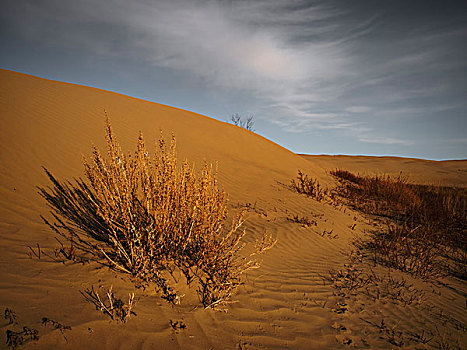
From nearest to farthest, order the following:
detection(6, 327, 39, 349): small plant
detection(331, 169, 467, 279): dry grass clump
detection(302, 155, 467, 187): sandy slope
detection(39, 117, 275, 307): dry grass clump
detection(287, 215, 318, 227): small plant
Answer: detection(6, 327, 39, 349): small plant, detection(39, 117, 275, 307): dry grass clump, detection(331, 169, 467, 279): dry grass clump, detection(287, 215, 318, 227): small plant, detection(302, 155, 467, 187): sandy slope

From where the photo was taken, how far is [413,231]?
5.75 metres

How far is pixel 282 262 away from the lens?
13.5ft

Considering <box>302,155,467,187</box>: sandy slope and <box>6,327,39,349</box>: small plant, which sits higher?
<box>302,155,467,187</box>: sandy slope

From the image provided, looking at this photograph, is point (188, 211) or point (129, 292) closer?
point (129, 292)

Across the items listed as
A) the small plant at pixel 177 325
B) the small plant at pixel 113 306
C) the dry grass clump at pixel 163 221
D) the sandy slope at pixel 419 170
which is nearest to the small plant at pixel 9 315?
the small plant at pixel 113 306

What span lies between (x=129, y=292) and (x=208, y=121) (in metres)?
14.6

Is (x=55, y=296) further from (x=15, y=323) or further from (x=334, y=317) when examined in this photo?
(x=334, y=317)

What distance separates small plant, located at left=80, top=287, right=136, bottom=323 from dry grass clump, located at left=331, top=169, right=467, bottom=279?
4205mm

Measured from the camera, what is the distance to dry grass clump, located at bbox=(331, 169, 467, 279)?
14.2ft

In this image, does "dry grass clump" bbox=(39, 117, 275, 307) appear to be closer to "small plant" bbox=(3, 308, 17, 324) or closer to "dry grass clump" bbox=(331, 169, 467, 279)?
"small plant" bbox=(3, 308, 17, 324)

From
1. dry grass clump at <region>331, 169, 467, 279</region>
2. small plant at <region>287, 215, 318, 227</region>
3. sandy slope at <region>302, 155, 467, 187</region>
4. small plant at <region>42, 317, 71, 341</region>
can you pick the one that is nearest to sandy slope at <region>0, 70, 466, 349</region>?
small plant at <region>42, 317, 71, 341</region>

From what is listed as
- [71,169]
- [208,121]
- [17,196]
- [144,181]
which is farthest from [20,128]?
[208,121]

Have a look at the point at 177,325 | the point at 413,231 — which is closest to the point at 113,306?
the point at 177,325

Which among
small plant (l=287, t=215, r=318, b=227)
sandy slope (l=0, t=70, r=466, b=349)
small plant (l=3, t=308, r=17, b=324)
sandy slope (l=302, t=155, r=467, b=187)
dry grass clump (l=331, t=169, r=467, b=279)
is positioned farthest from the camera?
sandy slope (l=302, t=155, r=467, b=187)
